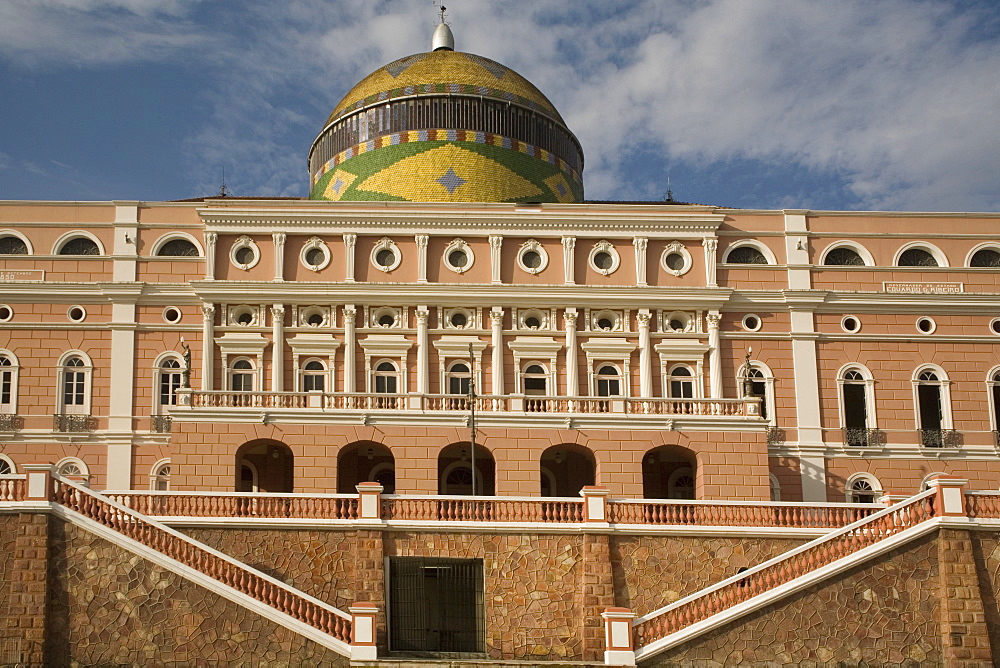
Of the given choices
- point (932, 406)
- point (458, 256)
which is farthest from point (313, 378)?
point (932, 406)

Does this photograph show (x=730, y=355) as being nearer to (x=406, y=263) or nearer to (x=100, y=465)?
(x=406, y=263)

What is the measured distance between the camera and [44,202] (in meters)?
39.4

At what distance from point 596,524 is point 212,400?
38.2 ft

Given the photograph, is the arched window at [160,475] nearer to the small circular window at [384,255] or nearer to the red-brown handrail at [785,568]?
the small circular window at [384,255]

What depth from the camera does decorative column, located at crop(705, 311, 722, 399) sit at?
38125 millimetres

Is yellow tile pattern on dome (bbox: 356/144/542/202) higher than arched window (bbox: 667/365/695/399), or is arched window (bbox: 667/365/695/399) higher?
yellow tile pattern on dome (bbox: 356/144/542/202)

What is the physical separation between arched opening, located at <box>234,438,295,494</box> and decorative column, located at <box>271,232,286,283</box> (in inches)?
231

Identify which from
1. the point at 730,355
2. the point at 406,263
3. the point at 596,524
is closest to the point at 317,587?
the point at 596,524

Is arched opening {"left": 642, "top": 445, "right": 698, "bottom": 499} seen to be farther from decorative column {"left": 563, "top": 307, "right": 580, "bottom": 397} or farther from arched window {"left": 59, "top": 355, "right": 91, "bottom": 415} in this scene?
arched window {"left": 59, "top": 355, "right": 91, "bottom": 415}

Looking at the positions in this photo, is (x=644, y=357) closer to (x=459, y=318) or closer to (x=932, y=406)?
(x=459, y=318)

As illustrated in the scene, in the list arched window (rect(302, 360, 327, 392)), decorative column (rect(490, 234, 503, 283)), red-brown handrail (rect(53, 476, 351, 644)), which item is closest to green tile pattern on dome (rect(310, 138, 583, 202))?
decorative column (rect(490, 234, 503, 283))

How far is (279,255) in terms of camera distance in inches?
1522

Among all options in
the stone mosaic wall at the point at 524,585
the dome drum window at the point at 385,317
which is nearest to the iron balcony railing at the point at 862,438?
the stone mosaic wall at the point at 524,585

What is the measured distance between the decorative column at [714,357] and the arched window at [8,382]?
21512 mm
